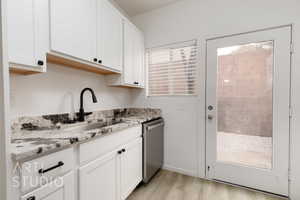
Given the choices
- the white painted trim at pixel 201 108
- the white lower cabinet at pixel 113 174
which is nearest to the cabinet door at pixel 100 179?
the white lower cabinet at pixel 113 174

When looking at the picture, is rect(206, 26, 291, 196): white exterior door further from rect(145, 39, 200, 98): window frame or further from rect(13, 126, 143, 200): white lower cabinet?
rect(13, 126, 143, 200): white lower cabinet

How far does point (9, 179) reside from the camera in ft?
2.06

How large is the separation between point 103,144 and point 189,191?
130 cm

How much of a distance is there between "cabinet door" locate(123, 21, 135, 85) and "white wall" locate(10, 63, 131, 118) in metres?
0.37

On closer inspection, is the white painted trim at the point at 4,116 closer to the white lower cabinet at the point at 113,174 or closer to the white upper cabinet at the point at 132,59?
the white lower cabinet at the point at 113,174

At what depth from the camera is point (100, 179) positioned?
1.16m

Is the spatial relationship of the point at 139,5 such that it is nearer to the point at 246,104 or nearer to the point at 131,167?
the point at 246,104

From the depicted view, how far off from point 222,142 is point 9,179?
2.10 metres

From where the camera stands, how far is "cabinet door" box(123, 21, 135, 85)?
194 centimetres

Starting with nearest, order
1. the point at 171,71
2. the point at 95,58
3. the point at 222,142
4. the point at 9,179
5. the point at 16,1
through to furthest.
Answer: the point at 9,179
the point at 16,1
the point at 95,58
the point at 222,142
the point at 171,71

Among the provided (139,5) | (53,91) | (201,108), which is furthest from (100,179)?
(139,5)

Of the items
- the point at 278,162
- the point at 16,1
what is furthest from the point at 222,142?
the point at 16,1

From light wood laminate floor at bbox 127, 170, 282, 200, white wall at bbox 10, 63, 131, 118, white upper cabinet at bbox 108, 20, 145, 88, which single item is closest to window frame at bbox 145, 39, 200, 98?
white upper cabinet at bbox 108, 20, 145, 88

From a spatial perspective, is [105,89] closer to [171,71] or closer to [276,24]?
[171,71]
